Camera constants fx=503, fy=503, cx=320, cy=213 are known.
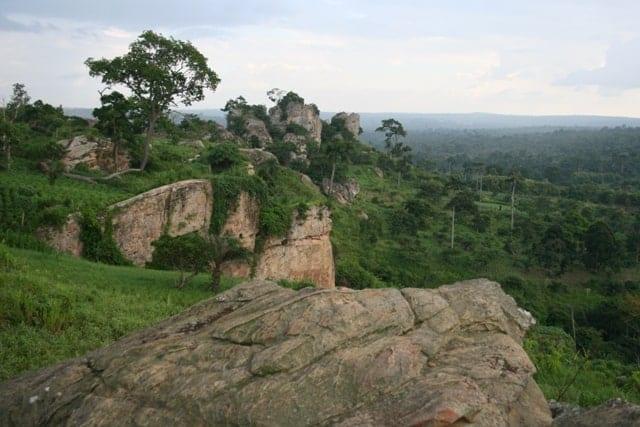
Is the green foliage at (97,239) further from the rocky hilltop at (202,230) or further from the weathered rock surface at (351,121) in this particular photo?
the weathered rock surface at (351,121)

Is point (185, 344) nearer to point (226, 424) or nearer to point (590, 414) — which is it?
point (226, 424)

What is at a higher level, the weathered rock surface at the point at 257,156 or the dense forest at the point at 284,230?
the weathered rock surface at the point at 257,156

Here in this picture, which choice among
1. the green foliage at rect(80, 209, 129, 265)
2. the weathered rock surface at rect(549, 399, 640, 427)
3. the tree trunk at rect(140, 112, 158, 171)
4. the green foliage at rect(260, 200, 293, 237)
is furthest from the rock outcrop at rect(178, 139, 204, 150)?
the weathered rock surface at rect(549, 399, 640, 427)

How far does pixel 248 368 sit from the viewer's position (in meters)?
5.84

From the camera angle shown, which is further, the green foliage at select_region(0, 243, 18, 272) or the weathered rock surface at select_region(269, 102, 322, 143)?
the weathered rock surface at select_region(269, 102, 322, 143)

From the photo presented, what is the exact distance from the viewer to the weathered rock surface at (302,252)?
1105 inches

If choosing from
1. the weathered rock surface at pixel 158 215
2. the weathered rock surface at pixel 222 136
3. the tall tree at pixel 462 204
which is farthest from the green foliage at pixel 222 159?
the tall tree at pixel 462 204

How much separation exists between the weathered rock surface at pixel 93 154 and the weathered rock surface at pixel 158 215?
5.16 meters

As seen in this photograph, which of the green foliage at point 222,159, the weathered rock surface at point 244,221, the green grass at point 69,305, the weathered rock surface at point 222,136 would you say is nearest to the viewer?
the green grass at point 69,305

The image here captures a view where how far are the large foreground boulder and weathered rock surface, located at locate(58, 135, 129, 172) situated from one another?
21.7 metres

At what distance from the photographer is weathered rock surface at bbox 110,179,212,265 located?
2262 cm

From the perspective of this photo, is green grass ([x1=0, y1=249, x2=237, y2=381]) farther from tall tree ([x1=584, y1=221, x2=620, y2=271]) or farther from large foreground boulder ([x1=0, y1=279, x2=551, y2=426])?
tall tree ([x1=584, y1=221, x2=620, y2=271])

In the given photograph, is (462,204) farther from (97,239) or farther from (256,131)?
(97,239)

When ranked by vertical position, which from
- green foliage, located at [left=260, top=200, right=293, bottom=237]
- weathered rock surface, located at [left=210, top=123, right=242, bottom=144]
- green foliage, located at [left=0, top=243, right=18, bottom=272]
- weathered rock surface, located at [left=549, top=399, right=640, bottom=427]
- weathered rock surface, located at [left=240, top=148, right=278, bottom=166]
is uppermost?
weathered rock surface, located at [left=210, top=123, right=242, bottom=144]
